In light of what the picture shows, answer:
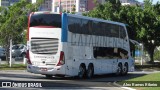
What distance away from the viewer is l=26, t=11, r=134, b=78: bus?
78.5 ft

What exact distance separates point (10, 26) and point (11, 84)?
1836cm

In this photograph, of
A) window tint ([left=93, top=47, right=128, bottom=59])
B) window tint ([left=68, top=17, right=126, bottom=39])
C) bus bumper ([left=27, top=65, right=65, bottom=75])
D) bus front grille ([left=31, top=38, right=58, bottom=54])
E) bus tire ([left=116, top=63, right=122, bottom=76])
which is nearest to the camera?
bus bumper ([left=27, top=65, right=65, bottom=75])

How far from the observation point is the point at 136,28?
44.8 meters

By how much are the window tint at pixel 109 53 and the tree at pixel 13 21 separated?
1017 centimetres

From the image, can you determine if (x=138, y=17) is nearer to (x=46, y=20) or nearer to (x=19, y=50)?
(x=19, y=50)

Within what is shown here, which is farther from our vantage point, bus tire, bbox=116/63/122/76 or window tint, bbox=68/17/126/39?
bus tire, bbox=116/63/122/76

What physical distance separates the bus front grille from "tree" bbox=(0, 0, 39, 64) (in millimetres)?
12898

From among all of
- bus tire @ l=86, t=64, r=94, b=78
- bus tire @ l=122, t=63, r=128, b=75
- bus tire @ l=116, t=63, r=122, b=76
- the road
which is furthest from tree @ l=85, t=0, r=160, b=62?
the road

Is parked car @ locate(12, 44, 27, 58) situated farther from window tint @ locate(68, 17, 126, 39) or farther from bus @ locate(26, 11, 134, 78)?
bus @ locate(26, 11, 134, 78)

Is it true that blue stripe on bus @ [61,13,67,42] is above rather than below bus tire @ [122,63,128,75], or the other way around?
above

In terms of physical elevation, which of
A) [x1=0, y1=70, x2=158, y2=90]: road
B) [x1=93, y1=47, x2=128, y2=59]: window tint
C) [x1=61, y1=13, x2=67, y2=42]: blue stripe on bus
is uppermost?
[x1=61, y1=13, x2=67, y2=42]: blue stripe on bus

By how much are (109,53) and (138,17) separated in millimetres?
15863

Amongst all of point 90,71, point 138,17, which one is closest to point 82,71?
point 90,71

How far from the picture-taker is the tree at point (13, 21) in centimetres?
3725
